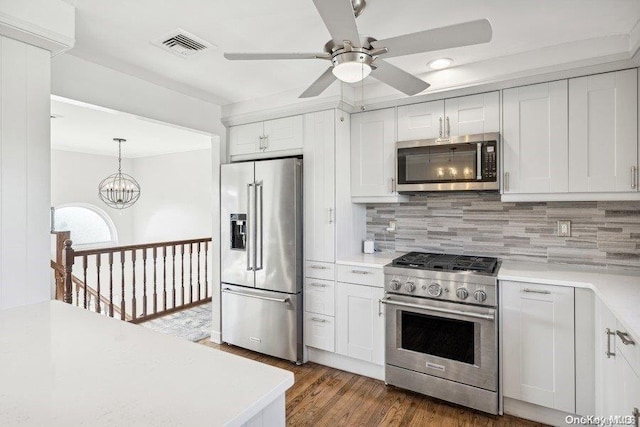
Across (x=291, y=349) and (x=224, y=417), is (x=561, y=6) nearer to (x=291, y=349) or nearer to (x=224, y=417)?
(x=224, y=417)

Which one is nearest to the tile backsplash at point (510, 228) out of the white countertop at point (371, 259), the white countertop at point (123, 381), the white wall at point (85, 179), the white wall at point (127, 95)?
the white countertop at point (371, 259)

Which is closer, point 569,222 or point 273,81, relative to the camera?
point 569,222

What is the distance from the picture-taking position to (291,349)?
10.1 feet

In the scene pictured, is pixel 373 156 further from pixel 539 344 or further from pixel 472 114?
pixel 539 344

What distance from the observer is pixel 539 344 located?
7.26 ft

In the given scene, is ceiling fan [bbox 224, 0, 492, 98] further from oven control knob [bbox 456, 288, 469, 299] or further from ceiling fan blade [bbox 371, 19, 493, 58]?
oven control knob [bbox 456, 288, 469, 299]

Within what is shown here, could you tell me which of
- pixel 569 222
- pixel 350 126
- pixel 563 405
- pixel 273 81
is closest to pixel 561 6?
pixel 569 222

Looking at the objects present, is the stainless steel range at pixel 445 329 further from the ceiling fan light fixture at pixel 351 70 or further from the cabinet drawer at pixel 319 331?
the ceiling fan light fixture at pixel 351 70

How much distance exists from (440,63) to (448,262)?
1.46 meters

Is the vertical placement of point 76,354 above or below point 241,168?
below

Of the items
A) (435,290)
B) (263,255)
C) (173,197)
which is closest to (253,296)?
(263,255)

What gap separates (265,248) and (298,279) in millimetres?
403

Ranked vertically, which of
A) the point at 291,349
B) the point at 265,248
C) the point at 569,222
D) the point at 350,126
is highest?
the point at 350,126

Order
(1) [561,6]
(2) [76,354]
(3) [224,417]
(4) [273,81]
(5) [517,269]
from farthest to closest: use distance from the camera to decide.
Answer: (4) [273,81] → (5) [517,269] → (1) [561,6] → (2) [76,354] → (3) [224,417]
